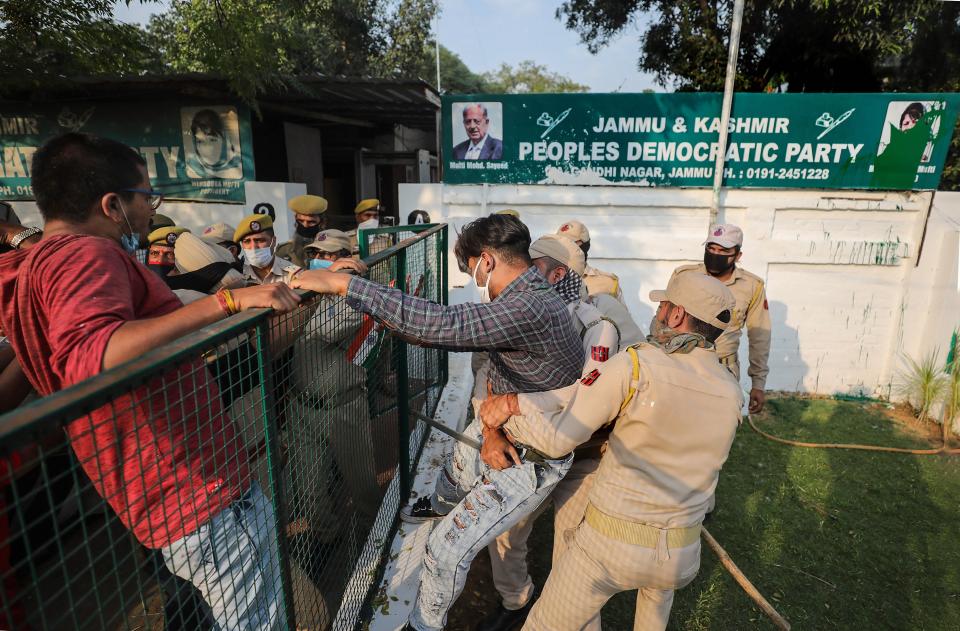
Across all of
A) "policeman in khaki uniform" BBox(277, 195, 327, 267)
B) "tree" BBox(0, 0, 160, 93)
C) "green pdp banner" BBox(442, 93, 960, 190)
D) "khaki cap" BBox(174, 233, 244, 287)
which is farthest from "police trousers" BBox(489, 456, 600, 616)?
"tree" BBox(0, 0, 160, 93)

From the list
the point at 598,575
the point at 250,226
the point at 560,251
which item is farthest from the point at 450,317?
the point at 250,226

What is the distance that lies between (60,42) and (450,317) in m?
5.75

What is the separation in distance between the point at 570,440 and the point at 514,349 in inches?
17.2

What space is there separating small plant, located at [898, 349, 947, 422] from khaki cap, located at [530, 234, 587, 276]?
426cm

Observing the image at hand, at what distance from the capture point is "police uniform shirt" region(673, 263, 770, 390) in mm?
3801

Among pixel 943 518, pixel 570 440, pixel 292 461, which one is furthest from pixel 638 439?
pixel 943 518

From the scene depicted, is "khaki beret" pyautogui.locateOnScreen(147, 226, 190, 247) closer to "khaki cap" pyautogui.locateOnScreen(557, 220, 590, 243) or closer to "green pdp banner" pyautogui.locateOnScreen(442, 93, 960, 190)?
"green pdp banner" pyautogui.locateOnScreen(442, 93, 960, 190)

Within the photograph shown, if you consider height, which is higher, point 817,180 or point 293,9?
point 293,9

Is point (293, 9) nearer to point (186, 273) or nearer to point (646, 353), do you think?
point (186, 273)

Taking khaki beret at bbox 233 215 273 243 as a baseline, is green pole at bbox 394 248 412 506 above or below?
Answer: below

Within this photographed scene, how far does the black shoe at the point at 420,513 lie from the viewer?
306 centimetres

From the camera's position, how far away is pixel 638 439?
1.85 metres

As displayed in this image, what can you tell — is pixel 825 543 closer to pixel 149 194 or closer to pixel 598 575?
pixel 598 575

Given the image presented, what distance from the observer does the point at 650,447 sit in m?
1.85
